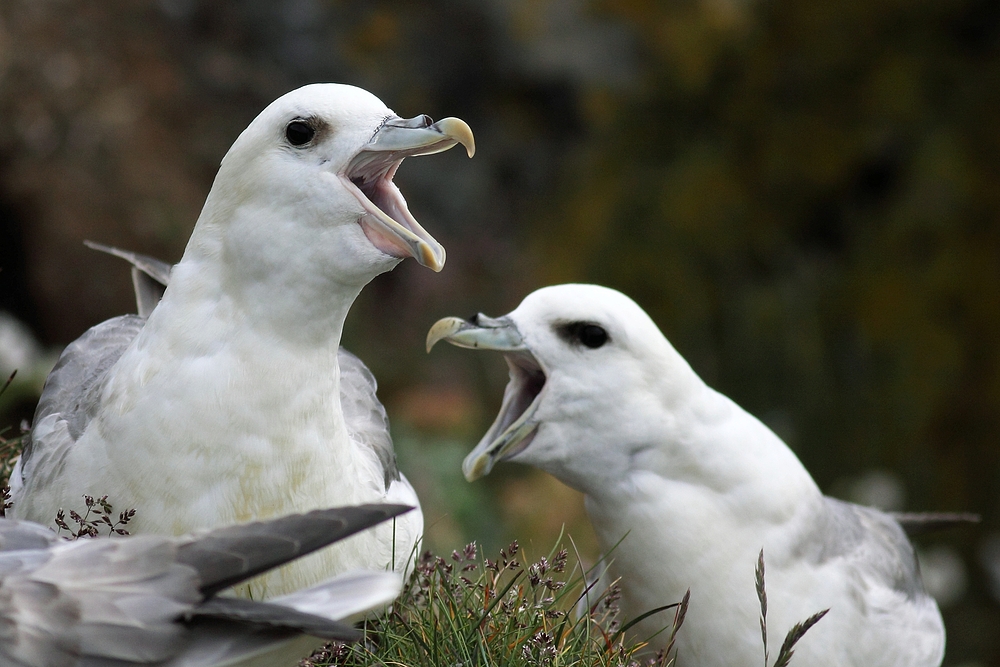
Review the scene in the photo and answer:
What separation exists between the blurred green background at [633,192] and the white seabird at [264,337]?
3.44m

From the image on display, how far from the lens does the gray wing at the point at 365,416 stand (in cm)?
264

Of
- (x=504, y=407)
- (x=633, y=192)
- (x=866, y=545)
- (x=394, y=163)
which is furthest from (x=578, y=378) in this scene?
(x=633, y=192)

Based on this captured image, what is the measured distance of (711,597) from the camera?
256 cm

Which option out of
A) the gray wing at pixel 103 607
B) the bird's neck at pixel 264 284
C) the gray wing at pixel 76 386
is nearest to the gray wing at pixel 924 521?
the bird's neck at pixel 264 284

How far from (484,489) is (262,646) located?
491 cm

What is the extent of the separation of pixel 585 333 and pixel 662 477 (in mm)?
379

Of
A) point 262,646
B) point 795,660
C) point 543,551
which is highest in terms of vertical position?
point 262,646

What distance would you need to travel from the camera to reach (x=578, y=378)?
2576 millimetres

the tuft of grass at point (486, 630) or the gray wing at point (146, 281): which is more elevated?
the gray wing at point (146, 281)

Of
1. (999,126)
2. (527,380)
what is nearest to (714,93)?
(999,126)

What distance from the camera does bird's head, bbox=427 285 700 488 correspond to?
101 inches

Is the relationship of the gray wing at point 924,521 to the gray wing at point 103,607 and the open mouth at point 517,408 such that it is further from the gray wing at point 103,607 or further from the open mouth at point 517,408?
the gray wing at point 103,607

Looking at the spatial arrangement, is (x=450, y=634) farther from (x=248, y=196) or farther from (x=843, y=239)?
(x=843, y=239)

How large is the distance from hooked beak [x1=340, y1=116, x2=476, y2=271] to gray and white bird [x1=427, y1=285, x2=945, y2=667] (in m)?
0.51
